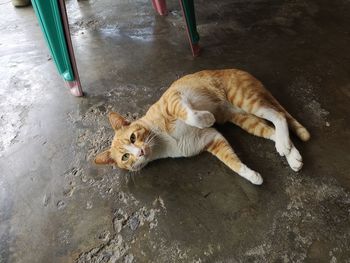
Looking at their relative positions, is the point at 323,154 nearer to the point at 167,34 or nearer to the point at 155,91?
the point at 155,91

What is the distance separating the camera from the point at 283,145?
5.15ft

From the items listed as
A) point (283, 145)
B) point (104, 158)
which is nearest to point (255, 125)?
point (283, 145)

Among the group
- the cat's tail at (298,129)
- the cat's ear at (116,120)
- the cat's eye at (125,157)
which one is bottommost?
the cat's tail at (298,129)

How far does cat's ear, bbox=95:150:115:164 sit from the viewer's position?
64.0 inches

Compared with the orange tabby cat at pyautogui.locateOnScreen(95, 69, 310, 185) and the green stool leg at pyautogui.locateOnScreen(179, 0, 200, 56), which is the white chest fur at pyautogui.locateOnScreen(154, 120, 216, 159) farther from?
the green stool leg at pyautogui.locateOnScreen(179, 0, 200, 56)


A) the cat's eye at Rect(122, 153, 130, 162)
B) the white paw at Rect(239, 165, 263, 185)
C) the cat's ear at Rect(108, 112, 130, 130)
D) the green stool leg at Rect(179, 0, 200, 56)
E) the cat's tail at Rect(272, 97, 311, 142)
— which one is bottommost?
the white paw at Rect(239, 165, 263, 185)

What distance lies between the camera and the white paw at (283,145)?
5.13 ft

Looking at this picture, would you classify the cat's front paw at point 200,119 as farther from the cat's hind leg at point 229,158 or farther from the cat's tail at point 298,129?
the cat's tail at point 298,129

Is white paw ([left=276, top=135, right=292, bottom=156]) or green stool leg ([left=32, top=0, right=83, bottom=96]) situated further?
green stool leg ([left=32, top=0, right=83, bottom=96])

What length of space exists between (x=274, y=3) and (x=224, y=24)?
1.94 feet

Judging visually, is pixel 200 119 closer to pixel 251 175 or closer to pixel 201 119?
pixel 201 119

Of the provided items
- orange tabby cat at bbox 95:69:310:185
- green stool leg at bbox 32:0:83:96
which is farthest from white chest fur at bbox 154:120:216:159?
green stool leg at bbox 32:0:83:96

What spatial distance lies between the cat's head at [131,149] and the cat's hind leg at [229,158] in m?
0.33

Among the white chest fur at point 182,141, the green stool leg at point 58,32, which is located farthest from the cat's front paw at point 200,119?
the green stool leg at point 58,32
